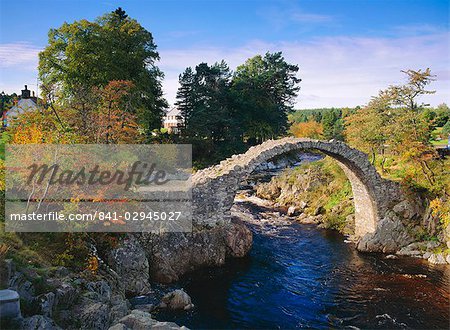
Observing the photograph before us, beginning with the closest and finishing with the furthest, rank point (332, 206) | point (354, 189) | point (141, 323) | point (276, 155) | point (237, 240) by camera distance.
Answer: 1. point (141, 323)
2. point (237, 240)
3. point (276, 155)
4. point (354, 189)
5. point (332, 206)

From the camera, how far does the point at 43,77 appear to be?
35000mm

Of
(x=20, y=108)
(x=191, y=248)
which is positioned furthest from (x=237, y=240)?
(x=20, y=108)

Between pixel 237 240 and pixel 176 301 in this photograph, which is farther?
pixel 237 240

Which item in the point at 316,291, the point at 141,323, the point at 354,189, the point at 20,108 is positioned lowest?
the point at 316,291

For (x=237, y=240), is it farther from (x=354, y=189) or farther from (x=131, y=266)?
Answer: (x=354, y=189)

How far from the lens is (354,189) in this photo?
82.9ft

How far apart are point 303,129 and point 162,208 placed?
5892 cm

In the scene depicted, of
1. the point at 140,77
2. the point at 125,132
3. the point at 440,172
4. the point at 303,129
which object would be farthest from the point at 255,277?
the point at 303,129

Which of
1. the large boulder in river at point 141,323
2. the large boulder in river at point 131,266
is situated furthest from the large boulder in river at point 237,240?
the large boulder in river at point 141,323

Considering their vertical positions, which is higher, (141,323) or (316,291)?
(141,323)

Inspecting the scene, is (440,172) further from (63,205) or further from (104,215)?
(63,205)

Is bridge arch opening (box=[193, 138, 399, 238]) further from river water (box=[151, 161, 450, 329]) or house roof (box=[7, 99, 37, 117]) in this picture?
house roof (box=[7, 99, 37, 117])

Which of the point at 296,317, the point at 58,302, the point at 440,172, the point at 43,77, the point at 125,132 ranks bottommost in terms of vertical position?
the point at 296,317

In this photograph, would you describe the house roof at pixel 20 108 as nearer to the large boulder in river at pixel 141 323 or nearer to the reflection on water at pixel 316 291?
the reflection on water at pixel 316 291
